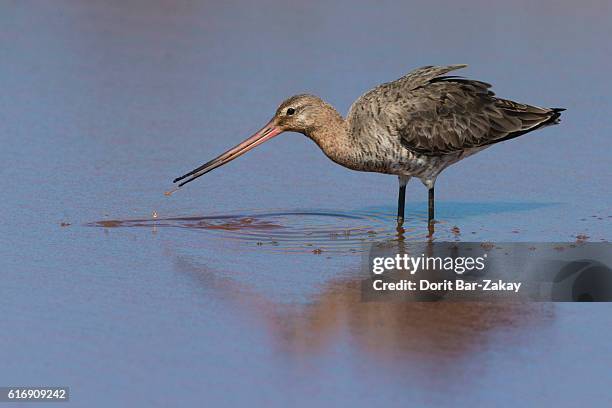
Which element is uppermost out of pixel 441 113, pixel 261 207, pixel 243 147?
pixel 441 113

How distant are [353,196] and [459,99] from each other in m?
1.21

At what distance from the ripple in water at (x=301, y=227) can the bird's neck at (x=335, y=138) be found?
0.49 metres

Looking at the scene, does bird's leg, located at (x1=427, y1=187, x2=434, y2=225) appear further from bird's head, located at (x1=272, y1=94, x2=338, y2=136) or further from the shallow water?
bird's head, located at (x1=272, y1=94, x2=338, y2=136)

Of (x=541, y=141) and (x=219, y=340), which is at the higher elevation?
(x=541, y=141)

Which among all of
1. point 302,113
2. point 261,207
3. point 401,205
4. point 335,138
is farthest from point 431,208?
point 261,207

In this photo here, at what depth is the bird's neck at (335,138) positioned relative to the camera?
33.5 feet

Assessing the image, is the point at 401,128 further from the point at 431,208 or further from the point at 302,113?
the point at 302,113

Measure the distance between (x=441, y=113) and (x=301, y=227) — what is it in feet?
5.07

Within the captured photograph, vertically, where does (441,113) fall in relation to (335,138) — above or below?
above

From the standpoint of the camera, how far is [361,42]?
15.7m

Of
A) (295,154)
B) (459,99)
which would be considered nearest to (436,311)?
(459,99)

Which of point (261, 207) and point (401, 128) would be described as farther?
point (261, 207)

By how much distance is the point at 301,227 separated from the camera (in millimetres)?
9945

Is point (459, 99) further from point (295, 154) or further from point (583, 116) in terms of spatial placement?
point (583, 116)
